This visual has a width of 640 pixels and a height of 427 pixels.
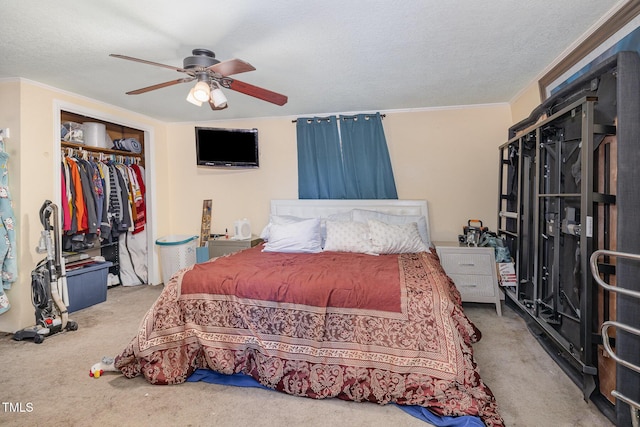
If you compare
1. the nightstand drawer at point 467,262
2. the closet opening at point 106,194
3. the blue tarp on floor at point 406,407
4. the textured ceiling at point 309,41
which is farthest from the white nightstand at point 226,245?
the nightstand drawer at point 467,262

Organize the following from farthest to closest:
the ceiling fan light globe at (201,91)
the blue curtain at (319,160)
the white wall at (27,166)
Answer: the blue curtain at (319,160)
the white wall at (27,166)
the ceiling fan light globe at (201,91)

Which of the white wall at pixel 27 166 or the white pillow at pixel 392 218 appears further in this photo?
the white pillow at pixel 392 218

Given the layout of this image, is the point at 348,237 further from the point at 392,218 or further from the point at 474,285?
the point at 474,285

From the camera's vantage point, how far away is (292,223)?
3516 millimetres

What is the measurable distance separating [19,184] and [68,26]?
1771 millimetres

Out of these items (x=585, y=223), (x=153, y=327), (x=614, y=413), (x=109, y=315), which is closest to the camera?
(x=614, y=413)

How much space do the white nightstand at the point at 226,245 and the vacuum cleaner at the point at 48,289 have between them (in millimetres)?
1527

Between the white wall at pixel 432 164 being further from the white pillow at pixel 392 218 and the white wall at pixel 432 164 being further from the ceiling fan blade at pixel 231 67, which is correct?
the ceiling fan blade at pixel 231 67

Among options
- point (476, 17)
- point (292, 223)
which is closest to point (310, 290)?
point (292, 223)

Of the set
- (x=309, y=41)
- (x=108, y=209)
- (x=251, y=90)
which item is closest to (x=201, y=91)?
(x=251, y=90)

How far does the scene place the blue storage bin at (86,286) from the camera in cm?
345

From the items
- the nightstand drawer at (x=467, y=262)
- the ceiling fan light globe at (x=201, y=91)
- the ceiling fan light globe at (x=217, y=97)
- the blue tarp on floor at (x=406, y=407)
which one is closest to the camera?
the blue tarp on floor at (x=406, y=407)

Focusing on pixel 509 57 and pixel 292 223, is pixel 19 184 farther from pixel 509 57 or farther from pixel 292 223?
pixel 509 57

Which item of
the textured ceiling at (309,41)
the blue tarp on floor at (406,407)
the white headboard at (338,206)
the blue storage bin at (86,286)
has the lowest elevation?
the blue tarp on floor at (406,407)
